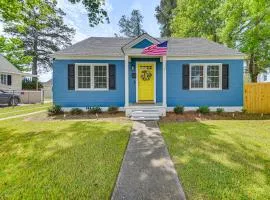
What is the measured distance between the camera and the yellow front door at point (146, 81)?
42.2 feet

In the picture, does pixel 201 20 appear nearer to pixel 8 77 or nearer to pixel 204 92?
pixel 204 92

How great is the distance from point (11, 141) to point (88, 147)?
2810 millimetres

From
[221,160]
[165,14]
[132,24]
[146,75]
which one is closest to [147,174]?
[221,160]

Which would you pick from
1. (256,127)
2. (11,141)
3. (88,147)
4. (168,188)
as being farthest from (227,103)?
(11,141)

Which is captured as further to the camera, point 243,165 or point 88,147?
point 88,147

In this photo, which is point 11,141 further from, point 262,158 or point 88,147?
point 262,158

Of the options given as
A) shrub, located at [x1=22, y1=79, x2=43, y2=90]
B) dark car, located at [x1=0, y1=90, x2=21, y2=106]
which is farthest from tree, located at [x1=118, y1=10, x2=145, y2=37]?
dark car, located at [x1=0, y1=90, x2=21, y2=106]

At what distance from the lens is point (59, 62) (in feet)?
40.8

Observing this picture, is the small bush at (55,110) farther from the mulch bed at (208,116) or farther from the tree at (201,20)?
the tree at (201,20)

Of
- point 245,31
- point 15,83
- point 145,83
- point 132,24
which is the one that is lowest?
point 145,83

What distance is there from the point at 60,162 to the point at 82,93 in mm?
7987

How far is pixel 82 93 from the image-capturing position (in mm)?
12547

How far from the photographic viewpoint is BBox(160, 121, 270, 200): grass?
3549 mm

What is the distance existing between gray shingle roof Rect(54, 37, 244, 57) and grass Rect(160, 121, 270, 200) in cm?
564
